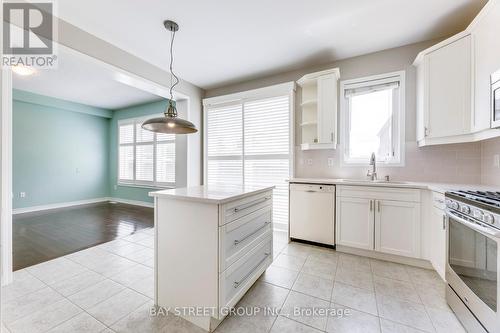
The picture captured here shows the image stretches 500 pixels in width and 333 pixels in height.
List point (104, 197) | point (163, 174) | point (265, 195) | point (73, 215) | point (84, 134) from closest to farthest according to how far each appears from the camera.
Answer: point (265, 195) → point (73, 215) → point (163, 174) → point (84, 134) → point (104, 197)

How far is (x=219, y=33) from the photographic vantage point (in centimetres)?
257

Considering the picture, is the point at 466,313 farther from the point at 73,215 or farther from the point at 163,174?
the point at 73,215

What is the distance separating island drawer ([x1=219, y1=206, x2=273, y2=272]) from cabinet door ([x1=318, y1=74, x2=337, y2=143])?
1579 mm

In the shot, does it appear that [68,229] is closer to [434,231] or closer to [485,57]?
[434,231]

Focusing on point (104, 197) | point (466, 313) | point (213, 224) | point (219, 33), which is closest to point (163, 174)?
point (104, 197)

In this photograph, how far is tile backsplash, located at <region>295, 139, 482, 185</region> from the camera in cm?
246

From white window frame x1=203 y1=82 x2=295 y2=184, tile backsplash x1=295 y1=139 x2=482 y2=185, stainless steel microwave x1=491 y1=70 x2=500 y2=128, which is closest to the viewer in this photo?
stainless steel microwave x1=491 y1=70 x2=500 y2=128

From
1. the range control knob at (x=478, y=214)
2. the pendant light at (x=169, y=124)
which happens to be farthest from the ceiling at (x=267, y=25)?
the range control knob at (x=478, y=214)

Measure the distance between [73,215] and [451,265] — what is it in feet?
21.0

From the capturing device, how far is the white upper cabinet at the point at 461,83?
1893mm

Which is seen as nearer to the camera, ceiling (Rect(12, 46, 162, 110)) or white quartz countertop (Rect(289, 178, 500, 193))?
white quartz countertop (Rect(289, 178, 500, 193))

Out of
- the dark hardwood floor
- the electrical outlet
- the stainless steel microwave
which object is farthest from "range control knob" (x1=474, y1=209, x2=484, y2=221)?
the dark hardwood floor

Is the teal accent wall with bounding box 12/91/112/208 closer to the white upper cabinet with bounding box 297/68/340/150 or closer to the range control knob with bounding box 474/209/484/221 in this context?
the white upper cabinet with bounding box 297/68/340/150

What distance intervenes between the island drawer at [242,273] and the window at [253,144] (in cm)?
150
